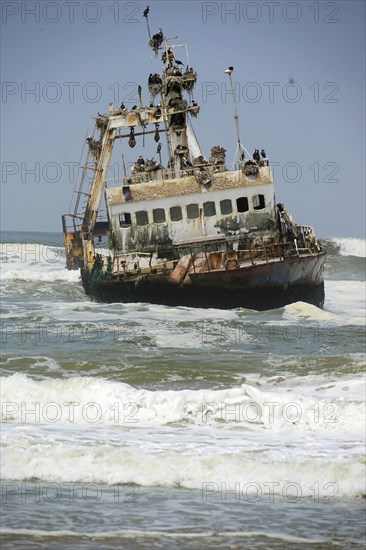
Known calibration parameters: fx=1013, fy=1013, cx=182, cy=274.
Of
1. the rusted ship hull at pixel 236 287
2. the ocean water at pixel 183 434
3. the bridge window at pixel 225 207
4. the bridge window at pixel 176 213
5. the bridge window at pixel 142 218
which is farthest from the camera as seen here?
the bridge window at pixel 142 218

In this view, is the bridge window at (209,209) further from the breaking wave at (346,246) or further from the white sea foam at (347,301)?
the breaking wave at (346,246)

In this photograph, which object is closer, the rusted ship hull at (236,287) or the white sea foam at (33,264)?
the rusted ship hull at (236,287)

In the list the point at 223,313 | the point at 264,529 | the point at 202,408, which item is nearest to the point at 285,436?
Answer: the point at 202,408

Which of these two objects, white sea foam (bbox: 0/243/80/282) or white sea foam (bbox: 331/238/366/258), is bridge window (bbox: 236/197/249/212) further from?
white sea foam (bbox: 331/238/366/258)

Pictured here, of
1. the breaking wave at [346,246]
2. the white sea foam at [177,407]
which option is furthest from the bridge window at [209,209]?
the breaking wave at [346,246]

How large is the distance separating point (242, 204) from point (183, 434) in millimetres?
17366

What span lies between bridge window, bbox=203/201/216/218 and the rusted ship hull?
260cm

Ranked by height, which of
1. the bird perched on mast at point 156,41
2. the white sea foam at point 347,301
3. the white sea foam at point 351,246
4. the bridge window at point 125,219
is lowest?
the white sea foam at point 347,301

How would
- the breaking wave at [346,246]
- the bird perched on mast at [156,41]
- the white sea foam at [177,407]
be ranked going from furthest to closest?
the breaking wave at [346,246], the bird perched on mast at [156,41], the white sea foam at [177,407]

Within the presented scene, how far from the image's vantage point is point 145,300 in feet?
97.8

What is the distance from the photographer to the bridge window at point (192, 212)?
30203 mm

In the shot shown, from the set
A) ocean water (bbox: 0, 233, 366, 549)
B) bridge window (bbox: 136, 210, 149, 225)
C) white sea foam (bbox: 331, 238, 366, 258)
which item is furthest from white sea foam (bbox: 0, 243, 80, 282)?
white sea foam (bbox: 331, 238, 366, 258)

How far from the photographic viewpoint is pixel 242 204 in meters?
30.1

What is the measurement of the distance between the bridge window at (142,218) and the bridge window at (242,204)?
2761 mm
